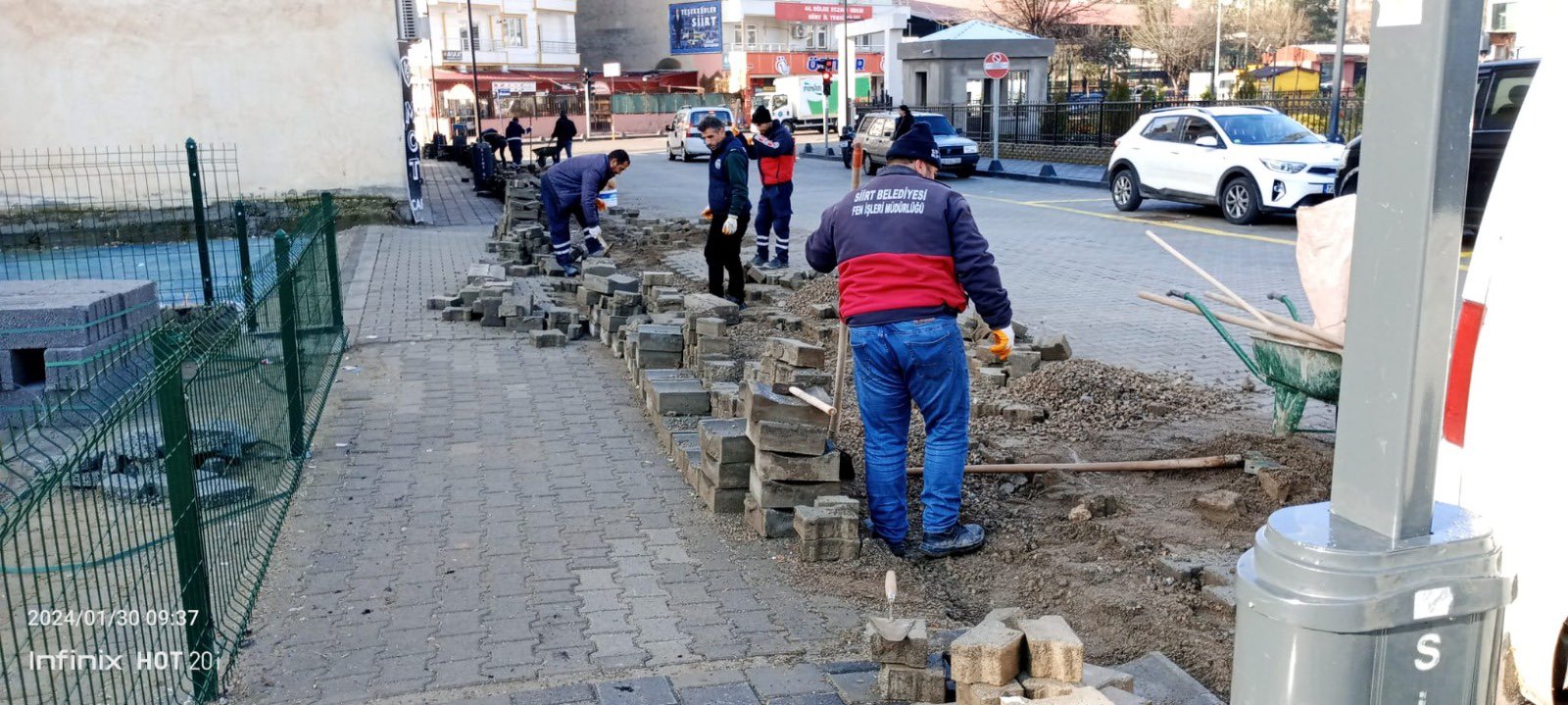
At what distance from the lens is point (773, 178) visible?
45.1 feet

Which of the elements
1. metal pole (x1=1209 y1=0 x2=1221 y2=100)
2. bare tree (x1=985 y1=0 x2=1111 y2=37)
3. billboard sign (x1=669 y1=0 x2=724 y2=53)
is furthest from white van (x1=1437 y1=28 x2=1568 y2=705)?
billboard sign (x1=669 y1=0 x2=724 y2=53)

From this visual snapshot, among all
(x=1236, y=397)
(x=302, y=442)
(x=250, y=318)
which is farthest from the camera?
(x=1236, y=397)

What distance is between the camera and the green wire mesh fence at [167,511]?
3863 mm

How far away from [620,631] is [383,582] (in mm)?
1161

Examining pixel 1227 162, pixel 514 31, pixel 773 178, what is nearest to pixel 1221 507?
pixel 773 178

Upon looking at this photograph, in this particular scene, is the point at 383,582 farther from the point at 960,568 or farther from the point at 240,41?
the point at 240,41

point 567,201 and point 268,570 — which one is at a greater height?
point 567,201

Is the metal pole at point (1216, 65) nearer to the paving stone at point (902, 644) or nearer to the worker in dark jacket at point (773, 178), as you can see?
the worker in dark jacket at point (773, 178)

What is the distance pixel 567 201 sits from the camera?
13.2 metres

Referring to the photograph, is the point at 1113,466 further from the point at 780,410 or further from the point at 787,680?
the point at 787,680

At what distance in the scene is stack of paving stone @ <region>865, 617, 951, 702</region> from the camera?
3967mm

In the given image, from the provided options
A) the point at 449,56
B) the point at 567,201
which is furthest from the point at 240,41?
the point at 449,56

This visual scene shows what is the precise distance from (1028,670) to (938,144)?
80.2 ft

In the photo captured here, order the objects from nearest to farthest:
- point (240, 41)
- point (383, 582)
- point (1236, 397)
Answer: point (383, 582) < point (1236, 397) < point (240, 41)
